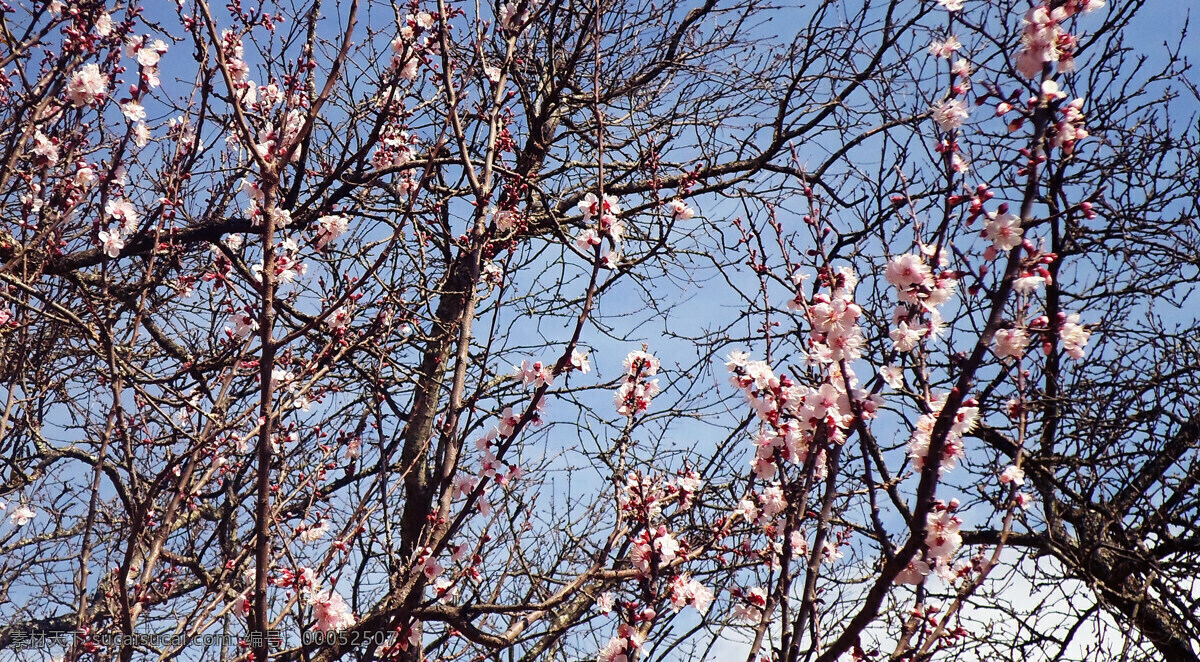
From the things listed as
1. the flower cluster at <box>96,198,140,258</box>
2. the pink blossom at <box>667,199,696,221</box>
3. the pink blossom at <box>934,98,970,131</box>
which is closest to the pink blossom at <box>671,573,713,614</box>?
the pink blossom at <box>667,199,696,221</box>

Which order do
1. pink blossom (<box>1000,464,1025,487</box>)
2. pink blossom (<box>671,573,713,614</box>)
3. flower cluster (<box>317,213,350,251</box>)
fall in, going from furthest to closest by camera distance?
flower cluster (<box>317,213,350,251</box>), pink blossom (<box>671,573,713,614</box>), pink blossom (<box>1000,464,1025,487</box>)

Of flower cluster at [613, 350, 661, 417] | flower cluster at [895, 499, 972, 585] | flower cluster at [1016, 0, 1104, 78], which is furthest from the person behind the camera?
flower cluster at [613, 350, 661, 417]

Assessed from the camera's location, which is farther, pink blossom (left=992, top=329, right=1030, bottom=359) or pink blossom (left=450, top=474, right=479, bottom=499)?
pink blossom (left=450, top=474, right=479, bottom=499)

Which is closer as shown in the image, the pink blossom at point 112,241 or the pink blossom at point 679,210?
the pink blossom at point 679,210

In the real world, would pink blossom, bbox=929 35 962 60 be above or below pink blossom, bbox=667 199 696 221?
below

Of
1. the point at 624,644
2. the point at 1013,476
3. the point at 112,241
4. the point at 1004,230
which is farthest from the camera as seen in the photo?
the point at 112,241

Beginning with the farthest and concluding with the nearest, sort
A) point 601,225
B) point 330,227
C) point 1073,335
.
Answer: point 330,227
point 601,225
point 1073,335

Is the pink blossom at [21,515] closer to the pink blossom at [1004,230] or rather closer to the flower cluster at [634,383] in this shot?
the flower cluster at [634,383]

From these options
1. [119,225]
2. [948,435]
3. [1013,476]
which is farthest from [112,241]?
[1013,476]

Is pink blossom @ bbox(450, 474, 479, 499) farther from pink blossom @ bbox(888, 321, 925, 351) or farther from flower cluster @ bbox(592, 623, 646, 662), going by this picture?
pink blossom @ bbox(888, 321, 925, 351)

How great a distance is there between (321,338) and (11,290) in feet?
4.86

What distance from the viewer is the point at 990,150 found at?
5.28 metres

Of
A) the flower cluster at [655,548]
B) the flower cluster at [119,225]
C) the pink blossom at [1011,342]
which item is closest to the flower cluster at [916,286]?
the pink blossom at [1011,342]

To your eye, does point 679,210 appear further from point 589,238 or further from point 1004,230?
point 1004,230
